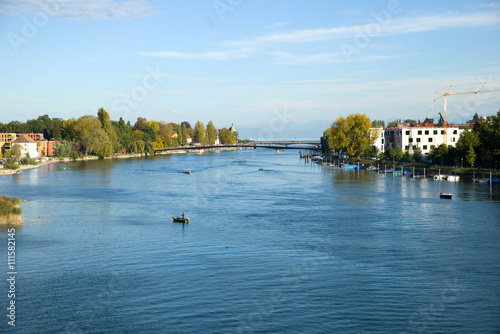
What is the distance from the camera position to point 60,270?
55.5ft

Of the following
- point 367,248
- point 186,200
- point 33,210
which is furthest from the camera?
point 186,200

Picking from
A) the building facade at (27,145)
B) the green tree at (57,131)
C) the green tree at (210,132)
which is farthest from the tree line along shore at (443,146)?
the green tree at (210,132)

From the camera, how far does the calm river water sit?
13086mm

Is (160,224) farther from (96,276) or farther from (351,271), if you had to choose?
(351,271)

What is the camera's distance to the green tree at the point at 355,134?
71312 millimetres

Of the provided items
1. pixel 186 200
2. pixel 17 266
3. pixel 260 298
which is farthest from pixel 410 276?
pixel 186 200

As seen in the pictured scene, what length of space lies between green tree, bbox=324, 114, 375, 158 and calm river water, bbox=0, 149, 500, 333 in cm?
3884

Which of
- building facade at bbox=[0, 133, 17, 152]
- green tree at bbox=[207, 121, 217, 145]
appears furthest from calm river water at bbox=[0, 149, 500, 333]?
green tree at bbox=[207, 121, 217, 145]

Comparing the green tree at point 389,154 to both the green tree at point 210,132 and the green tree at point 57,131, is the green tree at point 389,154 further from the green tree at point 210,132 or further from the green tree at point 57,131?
the green tree at point 210,132

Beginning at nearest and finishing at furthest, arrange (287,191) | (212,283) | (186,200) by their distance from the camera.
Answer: (212,283) → (186,200) → (287,191)

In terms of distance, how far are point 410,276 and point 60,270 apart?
38.3 ft

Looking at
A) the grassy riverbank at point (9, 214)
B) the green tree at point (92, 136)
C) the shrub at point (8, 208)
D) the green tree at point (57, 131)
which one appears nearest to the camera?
the grassy riverbank at point (9, 214)

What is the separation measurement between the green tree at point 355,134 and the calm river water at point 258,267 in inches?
1529

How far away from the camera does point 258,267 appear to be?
17344mm
